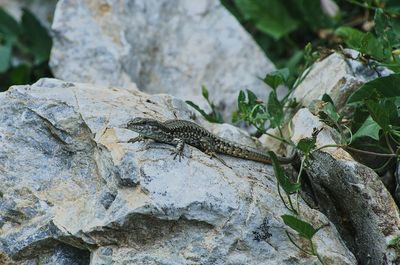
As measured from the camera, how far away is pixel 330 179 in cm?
596

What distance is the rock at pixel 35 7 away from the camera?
433 inches

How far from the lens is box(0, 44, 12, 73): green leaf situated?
9453 mm

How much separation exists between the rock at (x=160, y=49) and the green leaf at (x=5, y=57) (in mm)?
1252

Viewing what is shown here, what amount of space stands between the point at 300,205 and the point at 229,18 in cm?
395

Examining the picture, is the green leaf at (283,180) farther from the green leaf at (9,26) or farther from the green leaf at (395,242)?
the green leaf at (9,26)

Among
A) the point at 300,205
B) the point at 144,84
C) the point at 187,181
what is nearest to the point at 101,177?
Answer: the point at 187,181

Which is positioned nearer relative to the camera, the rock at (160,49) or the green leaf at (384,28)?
the green leaf at (384,28)

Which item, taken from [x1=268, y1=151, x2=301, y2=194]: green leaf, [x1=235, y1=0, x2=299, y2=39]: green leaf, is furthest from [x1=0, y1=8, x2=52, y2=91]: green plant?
[x1=268, y1=151, x2=301, y2=194]: green leaf

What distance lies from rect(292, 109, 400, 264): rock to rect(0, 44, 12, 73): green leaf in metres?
4.72

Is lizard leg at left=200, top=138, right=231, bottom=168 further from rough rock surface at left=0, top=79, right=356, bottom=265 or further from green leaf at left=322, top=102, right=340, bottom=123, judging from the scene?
green leaf at left=322, top=102, right=340, bottom=123

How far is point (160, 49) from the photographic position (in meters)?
9.06

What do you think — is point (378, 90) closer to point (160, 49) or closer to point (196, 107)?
point (196, 107)

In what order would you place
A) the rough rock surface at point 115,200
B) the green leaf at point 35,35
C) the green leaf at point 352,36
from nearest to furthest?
the rough rock surface at point 115,200, the green leaf at point 352,36, the green leaf at point 35,35

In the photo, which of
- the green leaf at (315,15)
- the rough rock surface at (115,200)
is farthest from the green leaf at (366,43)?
the green leaf at (315,15)
